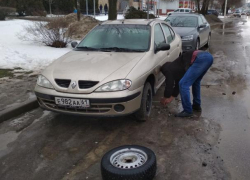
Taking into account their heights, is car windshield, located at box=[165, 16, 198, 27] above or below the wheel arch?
above

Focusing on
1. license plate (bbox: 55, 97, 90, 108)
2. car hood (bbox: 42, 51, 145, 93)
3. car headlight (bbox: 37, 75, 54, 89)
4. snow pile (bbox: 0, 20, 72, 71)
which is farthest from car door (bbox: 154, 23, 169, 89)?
snow pile (bbox: 0, 20, 72, 71)

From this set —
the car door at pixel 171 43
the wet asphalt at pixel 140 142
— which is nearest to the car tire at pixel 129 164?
the wet asphalt at pixel 140 142

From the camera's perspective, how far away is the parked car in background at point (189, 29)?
9783 mm

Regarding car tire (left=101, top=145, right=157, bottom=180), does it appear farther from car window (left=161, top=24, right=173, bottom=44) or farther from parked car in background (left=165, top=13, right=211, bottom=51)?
parked car in background (left=165, top=13, right=211, bottom=51)

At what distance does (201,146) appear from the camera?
12.3 ft

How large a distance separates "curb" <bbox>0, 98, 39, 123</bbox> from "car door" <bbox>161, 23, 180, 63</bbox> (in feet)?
9.48

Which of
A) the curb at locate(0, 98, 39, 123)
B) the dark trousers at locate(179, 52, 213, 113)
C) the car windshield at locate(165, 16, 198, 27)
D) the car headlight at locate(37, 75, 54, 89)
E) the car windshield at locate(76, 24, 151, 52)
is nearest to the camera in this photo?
the car headlight at locate(37, 75, 54, 89)

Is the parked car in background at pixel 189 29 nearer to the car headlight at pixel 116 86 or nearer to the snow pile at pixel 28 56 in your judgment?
the snow pile at pixel 28 56

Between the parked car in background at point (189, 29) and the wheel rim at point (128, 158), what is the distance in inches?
285

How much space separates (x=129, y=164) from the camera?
2.91m

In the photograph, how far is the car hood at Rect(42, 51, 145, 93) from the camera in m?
3.91

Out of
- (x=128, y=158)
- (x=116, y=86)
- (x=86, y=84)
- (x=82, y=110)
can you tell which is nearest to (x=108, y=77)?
(x=116, y=86)

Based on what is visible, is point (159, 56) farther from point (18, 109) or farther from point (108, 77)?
point (18, 109)

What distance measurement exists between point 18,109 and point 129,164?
9.20 ft
